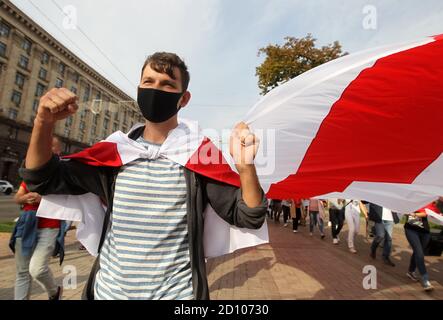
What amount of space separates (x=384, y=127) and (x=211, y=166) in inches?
75.4

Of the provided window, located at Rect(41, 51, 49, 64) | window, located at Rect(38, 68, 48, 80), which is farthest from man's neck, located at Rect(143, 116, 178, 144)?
window, located at Rect(41, 51, 49, 64)

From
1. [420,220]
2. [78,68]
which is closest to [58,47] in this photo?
[78,68]

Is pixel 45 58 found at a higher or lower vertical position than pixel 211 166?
higher

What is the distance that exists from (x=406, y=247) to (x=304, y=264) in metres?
5.45

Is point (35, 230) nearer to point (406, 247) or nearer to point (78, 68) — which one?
point (406, 247)

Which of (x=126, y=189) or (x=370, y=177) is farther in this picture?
(x=370, y=177)

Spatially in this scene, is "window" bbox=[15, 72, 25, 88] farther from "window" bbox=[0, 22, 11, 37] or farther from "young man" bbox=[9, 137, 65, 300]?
"young man" bbox=[9, 137, 65, 300]

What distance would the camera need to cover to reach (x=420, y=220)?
5793 mm

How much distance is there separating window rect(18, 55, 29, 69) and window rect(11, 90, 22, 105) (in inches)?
132

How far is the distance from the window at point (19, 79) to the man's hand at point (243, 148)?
43.1 meters

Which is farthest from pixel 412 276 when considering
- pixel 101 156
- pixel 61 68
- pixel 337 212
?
pixel 61 68

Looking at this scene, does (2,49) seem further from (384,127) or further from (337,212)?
(384,127)

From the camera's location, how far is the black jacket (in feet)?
4.83

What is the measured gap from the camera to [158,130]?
1.78 metres
